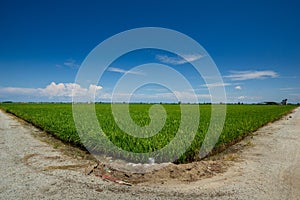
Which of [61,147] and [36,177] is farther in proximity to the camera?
[61,147]

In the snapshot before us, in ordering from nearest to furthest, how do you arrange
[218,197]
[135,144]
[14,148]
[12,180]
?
[218,197] → [12,180] → [135,144] → [14,148]

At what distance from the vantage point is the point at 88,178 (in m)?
4.92

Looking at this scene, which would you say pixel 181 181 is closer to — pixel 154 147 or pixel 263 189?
Result: pixel 263 189

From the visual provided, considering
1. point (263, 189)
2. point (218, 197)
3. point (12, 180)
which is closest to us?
point (218, 197)

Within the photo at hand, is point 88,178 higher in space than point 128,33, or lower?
lower

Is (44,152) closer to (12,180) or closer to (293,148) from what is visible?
(12,180)

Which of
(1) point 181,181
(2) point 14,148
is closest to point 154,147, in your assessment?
(1) point 181,181

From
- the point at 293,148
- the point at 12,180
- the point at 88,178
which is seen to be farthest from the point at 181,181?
the point at 293,148

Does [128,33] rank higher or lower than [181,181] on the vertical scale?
higher

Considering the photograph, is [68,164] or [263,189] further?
[68,164]

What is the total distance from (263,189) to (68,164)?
4239mm

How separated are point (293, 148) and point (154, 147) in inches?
185

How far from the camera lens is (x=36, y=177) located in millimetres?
4961

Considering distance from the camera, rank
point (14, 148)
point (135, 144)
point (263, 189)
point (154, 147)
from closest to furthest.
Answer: point (263, 189)
point (154, 147)
point (135, 144)
point (14, 148)
